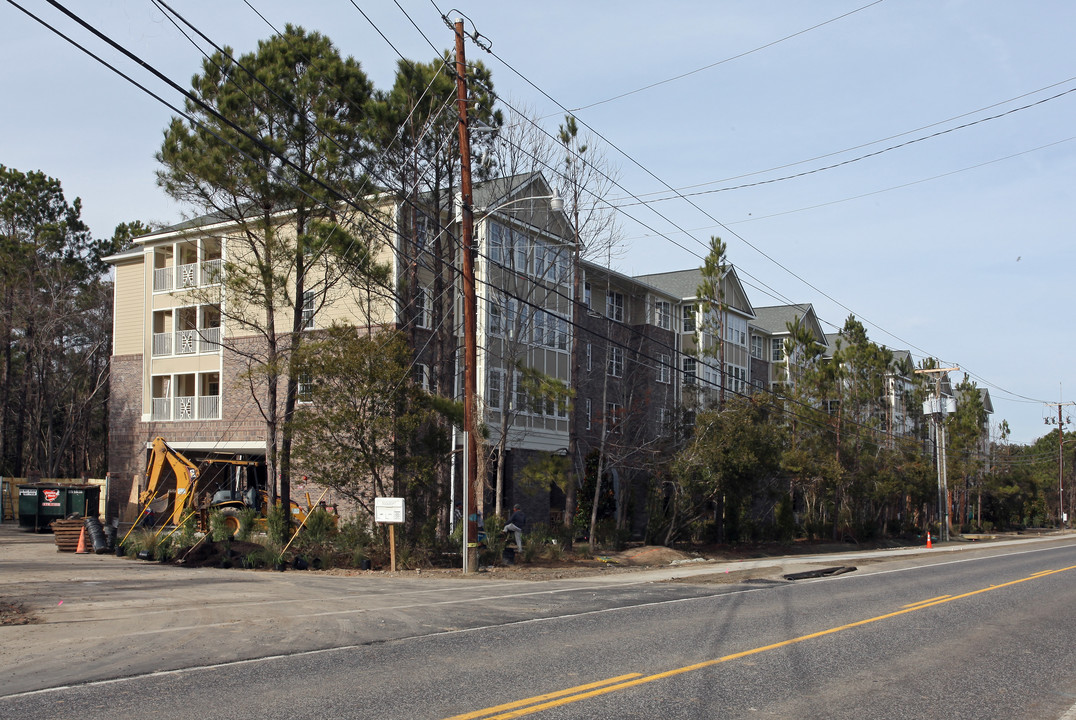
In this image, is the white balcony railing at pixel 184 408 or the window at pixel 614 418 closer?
the window at pixel 614 418

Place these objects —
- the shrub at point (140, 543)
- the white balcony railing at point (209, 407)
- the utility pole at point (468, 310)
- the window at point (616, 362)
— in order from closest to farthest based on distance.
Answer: the utility pole at point (468, 310), the shrub at point (140, 543), the white balcony railing at point (209, 407), the window at point (616, 362)

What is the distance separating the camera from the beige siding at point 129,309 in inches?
1553

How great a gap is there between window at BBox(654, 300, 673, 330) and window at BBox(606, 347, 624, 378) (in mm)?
4328

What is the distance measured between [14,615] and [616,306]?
1239 inches

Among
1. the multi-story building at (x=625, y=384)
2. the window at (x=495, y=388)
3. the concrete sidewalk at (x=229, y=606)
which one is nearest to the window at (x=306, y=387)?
the concrete sidewalk at (x=229, y=606)

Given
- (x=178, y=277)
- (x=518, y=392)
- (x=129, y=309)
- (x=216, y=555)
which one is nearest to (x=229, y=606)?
(x=216, y=555)

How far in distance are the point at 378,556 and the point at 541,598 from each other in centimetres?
712

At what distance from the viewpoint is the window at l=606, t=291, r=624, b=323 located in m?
40.9

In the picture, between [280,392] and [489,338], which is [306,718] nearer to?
[489,338]

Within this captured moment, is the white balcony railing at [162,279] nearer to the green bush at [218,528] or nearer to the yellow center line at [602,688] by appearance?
the green bush at [218,528]

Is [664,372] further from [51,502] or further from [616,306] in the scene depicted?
[51,502]

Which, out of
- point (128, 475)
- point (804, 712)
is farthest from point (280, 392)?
point (804, 712)

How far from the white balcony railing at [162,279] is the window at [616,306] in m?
18.8

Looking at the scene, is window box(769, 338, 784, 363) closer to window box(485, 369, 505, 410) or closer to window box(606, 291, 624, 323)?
window box(606, 291, 624, 323)
